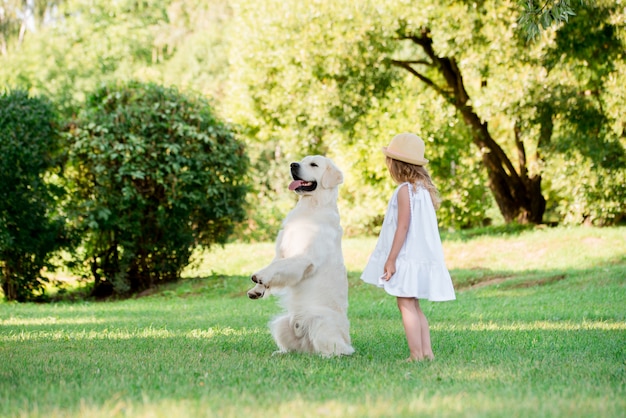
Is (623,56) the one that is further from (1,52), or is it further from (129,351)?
(1,52)

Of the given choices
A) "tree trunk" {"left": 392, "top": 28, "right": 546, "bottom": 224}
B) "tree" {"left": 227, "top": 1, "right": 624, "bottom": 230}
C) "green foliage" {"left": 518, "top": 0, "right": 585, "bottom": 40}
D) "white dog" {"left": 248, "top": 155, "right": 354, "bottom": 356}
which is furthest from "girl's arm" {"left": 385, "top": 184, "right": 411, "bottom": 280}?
"tree trunk" {"left": 392, "top": 28, "right": 546, "bottom": 224}

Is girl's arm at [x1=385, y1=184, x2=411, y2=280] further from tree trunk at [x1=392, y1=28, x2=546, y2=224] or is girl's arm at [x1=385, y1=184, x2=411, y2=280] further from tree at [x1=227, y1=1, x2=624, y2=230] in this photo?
tree trunk at [x1=392, y1=28, x2=546, y2=224]

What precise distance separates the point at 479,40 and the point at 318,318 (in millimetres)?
12197

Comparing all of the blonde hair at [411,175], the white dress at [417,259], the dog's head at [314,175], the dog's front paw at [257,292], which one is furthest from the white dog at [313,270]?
the blonde hair at [411,175]

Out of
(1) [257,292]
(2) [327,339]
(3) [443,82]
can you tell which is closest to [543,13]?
(2) [327,339]

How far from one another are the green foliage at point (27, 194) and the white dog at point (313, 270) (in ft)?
27.9

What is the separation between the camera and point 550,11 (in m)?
7.26

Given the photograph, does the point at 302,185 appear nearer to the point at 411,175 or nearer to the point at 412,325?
the point at 411,175

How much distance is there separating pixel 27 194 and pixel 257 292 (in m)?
9.24

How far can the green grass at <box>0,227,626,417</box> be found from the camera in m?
4.08

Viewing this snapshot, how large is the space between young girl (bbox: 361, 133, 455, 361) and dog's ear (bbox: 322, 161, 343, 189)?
0.55m

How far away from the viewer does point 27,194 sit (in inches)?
548

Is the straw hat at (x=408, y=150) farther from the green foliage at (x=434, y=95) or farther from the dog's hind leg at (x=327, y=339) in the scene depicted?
the green foliage at (x=434, y=95)

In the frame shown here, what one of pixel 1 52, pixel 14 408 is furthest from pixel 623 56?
pixel 1 52
